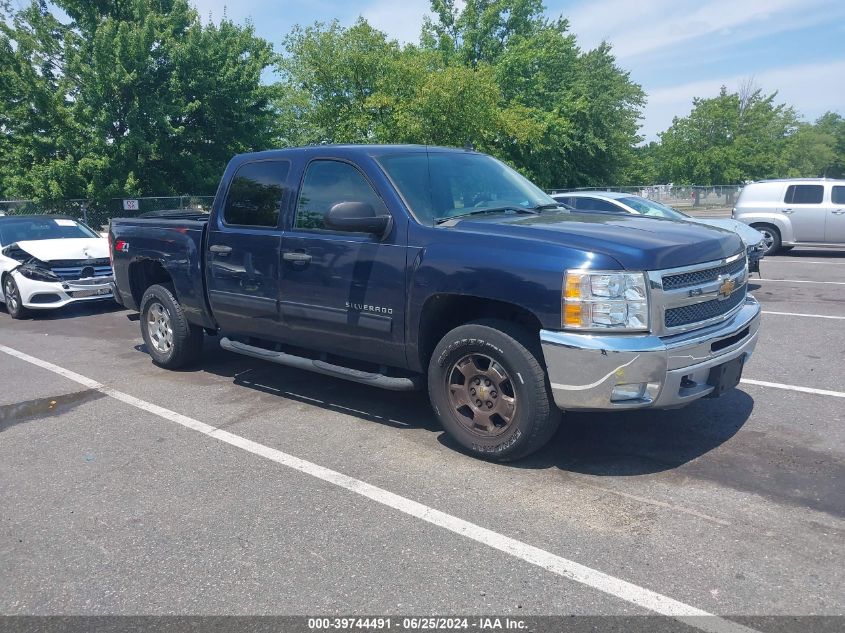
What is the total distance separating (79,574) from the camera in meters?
3.30

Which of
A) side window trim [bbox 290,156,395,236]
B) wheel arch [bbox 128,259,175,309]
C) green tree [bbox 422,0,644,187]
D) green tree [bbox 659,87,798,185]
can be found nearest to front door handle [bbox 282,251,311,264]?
side window trim [bbox 290,156,395,236]

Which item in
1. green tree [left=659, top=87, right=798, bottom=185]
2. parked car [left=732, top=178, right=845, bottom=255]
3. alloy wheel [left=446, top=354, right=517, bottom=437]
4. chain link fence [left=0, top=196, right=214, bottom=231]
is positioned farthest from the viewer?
green tree [left=659, top=87, right=798, bottom=185]

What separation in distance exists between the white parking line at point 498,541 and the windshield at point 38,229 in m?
7.29

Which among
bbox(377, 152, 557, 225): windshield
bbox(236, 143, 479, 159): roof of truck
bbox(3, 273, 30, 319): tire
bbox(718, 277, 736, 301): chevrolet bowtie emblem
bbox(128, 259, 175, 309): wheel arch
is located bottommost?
bbox(3, 273, 30, 319): tire

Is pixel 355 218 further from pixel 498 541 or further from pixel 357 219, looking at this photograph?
pixel 498 541

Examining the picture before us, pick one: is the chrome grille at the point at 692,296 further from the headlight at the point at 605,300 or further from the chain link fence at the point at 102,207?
the chain link fence at the point at 102,207

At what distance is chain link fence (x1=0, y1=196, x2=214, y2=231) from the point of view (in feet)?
75.2

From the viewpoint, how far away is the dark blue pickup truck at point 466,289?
3.95 m

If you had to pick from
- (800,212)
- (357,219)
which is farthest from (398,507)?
(800,212)

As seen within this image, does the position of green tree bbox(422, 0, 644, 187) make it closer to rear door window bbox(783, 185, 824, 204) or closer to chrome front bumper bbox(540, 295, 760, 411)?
rear door window bbox(783, 185, 824, 204)

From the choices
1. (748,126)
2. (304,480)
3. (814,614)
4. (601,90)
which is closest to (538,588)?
(814,614)

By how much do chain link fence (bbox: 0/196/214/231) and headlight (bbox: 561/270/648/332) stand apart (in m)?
20.9

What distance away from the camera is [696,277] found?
13.8 feet

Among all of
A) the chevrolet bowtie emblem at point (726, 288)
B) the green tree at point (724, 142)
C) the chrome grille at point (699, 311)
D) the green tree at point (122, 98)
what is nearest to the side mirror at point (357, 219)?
the chrome grille at point (699, 311)
